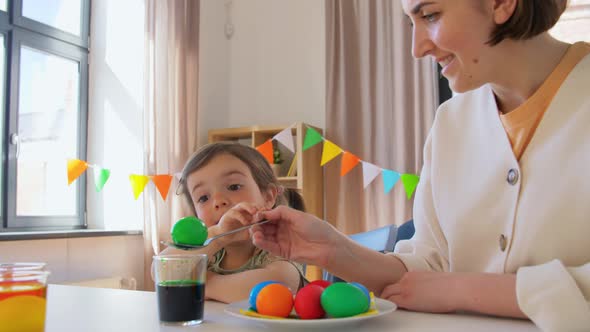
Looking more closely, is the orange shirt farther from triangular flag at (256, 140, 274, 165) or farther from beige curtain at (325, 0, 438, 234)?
triangular flag at (256, 140, 274, 165)

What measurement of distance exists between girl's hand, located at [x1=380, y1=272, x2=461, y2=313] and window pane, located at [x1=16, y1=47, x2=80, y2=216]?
2840 mm

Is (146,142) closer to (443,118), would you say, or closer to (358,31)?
(358,31)

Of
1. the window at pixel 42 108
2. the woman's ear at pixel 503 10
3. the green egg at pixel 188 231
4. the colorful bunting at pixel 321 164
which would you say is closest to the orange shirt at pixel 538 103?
the woman's ear at pixel 503 10

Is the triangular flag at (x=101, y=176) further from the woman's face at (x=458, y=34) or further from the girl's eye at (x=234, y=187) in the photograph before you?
the woman's face at (x=458, y=34)

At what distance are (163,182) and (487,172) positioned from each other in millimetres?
2617

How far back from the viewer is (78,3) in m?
3.63

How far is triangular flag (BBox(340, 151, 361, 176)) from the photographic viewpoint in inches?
138

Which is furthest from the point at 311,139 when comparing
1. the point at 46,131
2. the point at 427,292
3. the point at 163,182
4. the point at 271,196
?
the point at 427,292

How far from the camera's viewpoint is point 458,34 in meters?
1.04

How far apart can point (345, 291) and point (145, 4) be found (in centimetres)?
327

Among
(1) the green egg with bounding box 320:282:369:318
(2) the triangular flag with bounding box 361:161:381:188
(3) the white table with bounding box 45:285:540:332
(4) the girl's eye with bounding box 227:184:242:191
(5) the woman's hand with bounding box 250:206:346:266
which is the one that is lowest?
(3) the white table with bounding box 45:285:540:332

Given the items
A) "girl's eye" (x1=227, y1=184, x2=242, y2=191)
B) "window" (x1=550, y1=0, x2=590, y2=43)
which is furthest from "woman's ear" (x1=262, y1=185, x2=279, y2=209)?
"window" (x1=550, y1=0, x2=590, y2=43)

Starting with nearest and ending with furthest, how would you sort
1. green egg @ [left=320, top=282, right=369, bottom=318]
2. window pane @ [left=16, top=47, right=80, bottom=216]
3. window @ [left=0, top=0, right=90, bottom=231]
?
green egg @ [left=320, top=282, right=369, bottom=318] < window @ [left=0, top=0, right=90, bottom=231] < window pane @ [left=16, top=47, right=80, bottom=216]

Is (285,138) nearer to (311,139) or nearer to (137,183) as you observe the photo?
(311,139)
